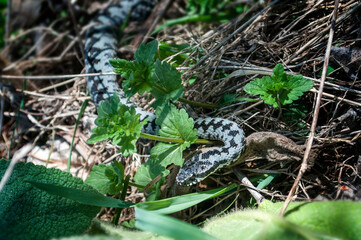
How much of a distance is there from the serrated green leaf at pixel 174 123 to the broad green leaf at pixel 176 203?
1.68 ft

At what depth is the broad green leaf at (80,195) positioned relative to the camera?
9.02 ft

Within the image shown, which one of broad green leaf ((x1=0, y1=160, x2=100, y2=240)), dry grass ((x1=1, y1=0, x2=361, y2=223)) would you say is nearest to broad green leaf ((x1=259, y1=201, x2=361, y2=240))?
dry grass ((x1=1, y1=0, x2=361, y2=223))

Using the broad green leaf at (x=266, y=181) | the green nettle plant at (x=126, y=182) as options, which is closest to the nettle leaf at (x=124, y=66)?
the green nettle plant at (x=126, y=182)

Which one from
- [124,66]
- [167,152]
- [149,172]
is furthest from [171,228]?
[124,66]

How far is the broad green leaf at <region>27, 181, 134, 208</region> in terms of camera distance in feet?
9.02

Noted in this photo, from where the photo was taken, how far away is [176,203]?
2.94 m

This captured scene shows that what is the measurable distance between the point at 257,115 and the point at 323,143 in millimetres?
728

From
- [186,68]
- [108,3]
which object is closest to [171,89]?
[186,68]

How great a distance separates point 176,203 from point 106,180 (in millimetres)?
716

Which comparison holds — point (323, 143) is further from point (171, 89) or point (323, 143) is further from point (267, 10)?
point (267, 10)

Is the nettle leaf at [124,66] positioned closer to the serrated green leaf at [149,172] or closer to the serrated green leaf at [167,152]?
the serrated green leaf at [167,152]

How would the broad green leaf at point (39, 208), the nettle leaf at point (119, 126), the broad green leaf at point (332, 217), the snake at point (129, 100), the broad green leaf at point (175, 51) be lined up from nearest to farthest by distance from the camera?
the broad green leaf at point (332, 217) → the broad green leaf at point (39, 208) → the nettle leaf at point (119, 126) → the snake at point (129, 100) → the broad green leaf at point (175, 51)

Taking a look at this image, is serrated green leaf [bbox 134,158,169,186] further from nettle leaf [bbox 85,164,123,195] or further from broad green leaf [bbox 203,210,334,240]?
broad green leaf [bbox 203,210,334,240]

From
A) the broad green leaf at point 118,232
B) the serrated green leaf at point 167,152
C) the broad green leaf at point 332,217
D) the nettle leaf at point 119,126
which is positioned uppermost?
the nettle leaf at point 119,126
